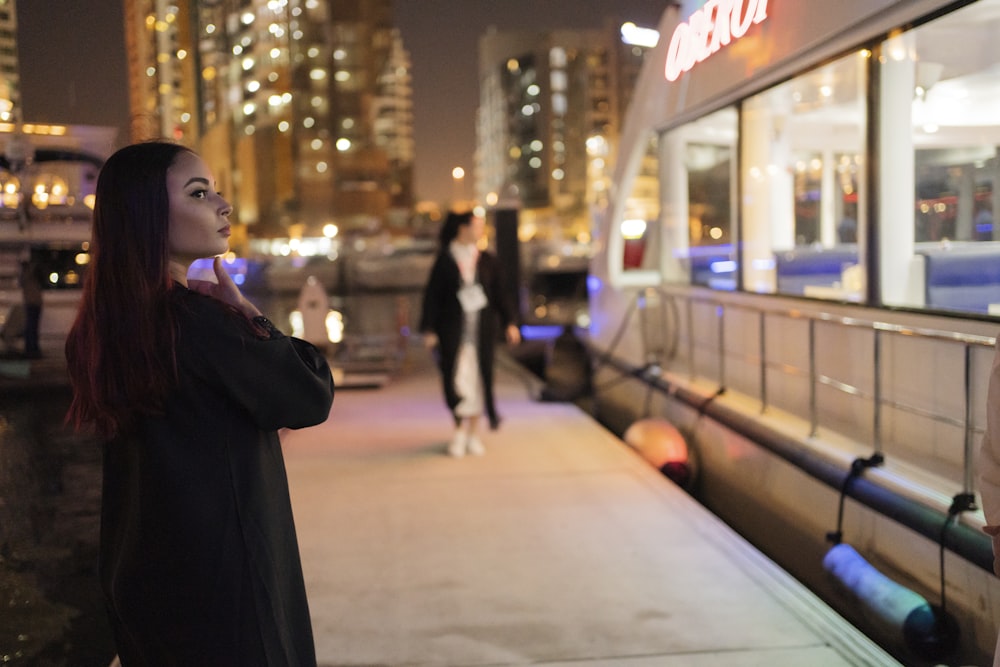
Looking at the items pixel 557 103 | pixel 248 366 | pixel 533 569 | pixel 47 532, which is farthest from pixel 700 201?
pixel 557 103

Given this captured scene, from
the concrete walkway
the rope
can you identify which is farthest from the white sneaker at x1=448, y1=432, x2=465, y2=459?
the rope

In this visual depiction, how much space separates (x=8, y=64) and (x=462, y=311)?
3.89 m

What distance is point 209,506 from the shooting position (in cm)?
180

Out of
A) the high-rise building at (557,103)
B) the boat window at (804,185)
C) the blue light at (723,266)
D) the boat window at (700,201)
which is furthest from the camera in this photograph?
the high-rise building at (557,103)

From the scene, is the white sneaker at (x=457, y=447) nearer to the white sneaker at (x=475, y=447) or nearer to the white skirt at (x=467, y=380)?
the white sneaker at (x=475, y=447)

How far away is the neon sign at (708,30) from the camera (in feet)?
A: 22.5

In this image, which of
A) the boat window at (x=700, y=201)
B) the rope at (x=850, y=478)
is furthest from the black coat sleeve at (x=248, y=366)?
the boat window at (x=700, y=201)

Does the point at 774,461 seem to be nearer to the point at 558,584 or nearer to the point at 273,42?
the point at 558,584

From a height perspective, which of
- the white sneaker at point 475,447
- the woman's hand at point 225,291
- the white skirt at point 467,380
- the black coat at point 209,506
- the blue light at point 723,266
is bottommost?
the white sneaker at point 475,447

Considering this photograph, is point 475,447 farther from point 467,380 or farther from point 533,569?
point 533,569

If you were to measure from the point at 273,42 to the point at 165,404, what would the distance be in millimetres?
88249

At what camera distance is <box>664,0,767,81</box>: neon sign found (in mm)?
6870

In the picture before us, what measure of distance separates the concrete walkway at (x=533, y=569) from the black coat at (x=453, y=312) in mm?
714

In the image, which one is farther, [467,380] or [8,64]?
[467,380]
